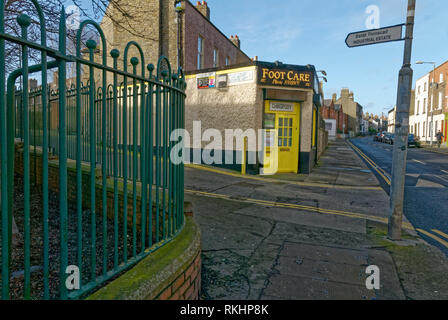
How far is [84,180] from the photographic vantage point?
5.09 m

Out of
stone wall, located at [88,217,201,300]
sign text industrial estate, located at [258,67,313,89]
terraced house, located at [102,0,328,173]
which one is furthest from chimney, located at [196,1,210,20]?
stone wall, located at [88,217,201,300]

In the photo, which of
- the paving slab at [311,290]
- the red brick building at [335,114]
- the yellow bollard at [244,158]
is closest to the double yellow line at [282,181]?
the yellow bollard at [244,158]

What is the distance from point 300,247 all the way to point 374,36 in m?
3.50

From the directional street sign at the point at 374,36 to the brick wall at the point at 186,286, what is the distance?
4.25 meters

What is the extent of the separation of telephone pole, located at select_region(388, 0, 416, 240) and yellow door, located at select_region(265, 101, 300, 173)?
23.6 ft

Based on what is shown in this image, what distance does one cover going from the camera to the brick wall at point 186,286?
235 centimetres

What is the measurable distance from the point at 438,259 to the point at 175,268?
3.76 metres

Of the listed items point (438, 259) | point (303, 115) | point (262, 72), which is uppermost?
point (262, 72)

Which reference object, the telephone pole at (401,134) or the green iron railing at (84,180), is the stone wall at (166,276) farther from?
the telephone pole at (401,134)

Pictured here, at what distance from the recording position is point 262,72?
11.3m

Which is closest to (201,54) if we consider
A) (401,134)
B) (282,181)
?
(282,181)
